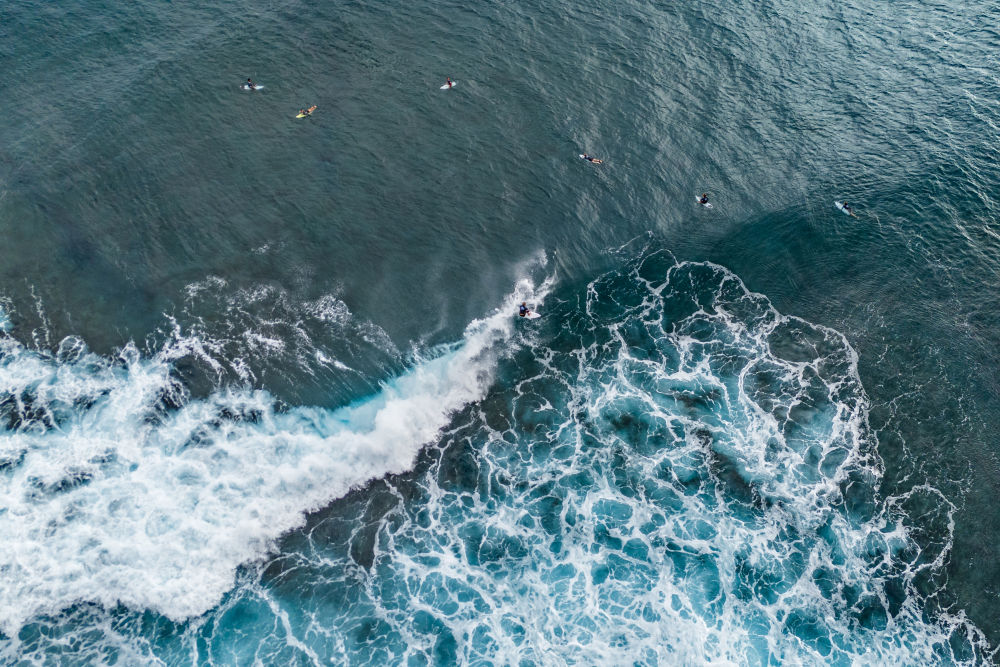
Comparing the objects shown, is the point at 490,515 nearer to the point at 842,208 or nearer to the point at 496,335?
the point at 496,335

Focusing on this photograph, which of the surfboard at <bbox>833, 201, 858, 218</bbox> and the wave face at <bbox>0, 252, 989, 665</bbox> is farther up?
the surfboard at <bbox>833, 201, 858, 218</bbox>

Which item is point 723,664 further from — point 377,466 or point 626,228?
point 626,228

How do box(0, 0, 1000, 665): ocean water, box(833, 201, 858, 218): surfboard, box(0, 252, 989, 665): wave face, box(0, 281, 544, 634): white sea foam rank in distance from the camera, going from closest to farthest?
box(0, 252, 989, 665): wave face → box(0, 281, 544, 634): white sea foam → box(0, 0, 1000, 665): ocean water → box(833, 201, 858, 218): surfboard

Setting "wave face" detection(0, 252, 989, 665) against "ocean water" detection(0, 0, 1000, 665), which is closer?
"wave face" detection(0, 252, 989, 665)

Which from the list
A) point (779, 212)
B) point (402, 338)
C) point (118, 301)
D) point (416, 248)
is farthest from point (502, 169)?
point (118, 301)

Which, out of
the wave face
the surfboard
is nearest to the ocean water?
the wave face

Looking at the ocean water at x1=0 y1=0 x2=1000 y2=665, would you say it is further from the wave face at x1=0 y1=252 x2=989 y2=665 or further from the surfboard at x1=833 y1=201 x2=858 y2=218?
the surfboard at x1=833 y1=201 x2=858 y2=218
